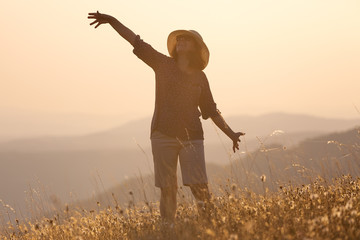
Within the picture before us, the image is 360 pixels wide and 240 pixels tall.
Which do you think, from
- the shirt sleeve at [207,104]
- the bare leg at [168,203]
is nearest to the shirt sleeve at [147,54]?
the shirt sleeve at [207,104]

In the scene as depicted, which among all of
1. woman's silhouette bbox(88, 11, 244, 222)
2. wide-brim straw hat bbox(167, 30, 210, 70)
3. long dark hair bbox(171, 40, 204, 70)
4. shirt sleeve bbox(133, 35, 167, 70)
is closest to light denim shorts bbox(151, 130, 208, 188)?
woman's silhouette bbox(88, 11, 244, 222)

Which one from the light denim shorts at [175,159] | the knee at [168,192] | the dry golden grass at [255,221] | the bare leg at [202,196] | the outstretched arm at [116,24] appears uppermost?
the outstretched arm at [116,24]

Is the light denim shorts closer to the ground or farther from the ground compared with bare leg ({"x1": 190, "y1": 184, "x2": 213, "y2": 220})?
farther from the ground

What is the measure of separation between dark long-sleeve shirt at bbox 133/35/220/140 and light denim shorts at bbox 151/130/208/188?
89mm

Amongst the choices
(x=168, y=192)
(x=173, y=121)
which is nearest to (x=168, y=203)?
(x=168, y=192)

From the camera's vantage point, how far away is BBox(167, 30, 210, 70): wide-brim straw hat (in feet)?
21.9

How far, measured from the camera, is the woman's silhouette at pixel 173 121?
631 centimetres

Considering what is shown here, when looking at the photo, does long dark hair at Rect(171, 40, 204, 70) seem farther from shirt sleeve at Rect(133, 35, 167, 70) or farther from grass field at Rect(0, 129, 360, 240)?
grass field at Rect(0, 129, 360, 240)

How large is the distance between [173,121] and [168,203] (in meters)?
0.97

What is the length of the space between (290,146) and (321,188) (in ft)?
3.08

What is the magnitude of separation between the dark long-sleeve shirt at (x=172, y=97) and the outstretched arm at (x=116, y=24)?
0.09 meters

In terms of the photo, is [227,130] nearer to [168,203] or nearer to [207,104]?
[207,104]

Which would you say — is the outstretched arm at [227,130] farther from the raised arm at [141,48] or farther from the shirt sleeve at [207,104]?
the raised arm at [141,48]

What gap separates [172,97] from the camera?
20.9 ft
